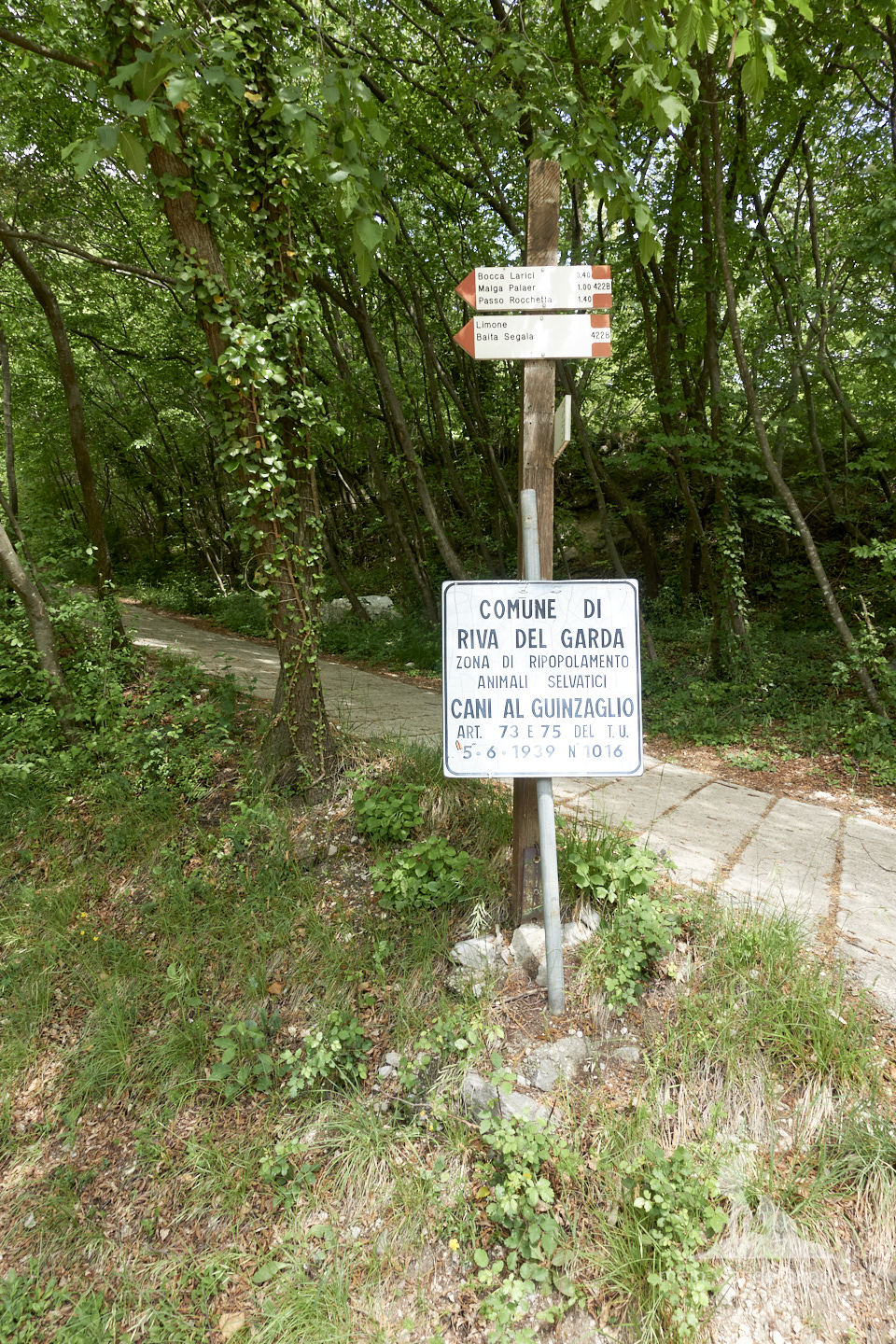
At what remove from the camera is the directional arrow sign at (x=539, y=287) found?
215cm

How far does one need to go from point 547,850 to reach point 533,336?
185cm

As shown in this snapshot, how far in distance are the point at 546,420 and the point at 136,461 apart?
1783 centimetres

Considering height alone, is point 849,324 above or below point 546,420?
above

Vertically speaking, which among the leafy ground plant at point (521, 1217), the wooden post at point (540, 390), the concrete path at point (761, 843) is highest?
the wooden post at point (540, 390)

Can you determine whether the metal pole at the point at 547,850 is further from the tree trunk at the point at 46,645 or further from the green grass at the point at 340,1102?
the tree trunk at the point at 46,645

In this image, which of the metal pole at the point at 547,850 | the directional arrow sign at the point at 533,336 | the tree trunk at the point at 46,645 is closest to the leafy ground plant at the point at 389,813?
the metal pole at the point at 547,850

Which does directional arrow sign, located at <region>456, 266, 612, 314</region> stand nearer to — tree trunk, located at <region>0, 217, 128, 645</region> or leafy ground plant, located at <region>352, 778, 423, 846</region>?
Answer: leafy ground plant, located at <region>352, 778, 423, 846</region>

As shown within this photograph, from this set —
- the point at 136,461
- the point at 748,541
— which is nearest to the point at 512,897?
the point at 748,541

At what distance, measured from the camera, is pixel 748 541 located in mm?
10062

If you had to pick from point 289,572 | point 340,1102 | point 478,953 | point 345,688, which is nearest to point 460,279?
point 345,688

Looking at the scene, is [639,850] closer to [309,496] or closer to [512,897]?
[512,897]

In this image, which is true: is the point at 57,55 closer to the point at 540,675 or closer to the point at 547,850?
the point at 540,675

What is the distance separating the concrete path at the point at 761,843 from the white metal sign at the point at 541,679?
4.25 feet

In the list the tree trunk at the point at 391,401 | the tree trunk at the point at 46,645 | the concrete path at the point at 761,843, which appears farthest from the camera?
the tree trunk at the point at 391,401
